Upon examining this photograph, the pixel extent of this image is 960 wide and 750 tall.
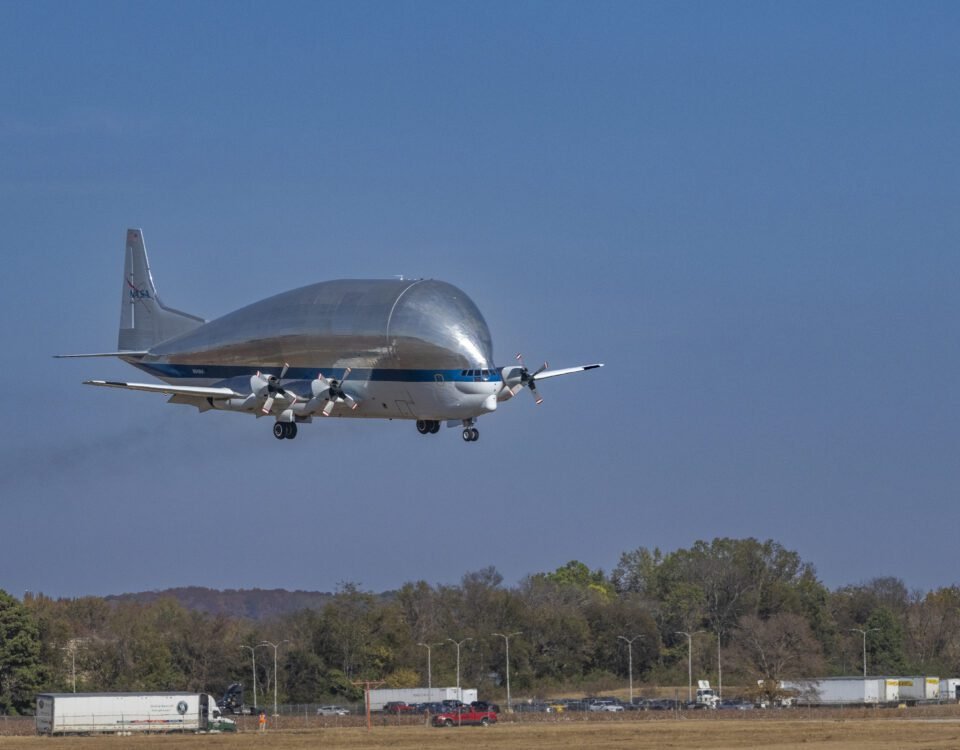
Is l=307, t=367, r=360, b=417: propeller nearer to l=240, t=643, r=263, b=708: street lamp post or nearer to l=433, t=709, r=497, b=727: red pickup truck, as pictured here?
l=433, t=709, r=497, b=727: red pickup truck

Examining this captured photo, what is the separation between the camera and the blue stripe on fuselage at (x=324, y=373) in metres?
102

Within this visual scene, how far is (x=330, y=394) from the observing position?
106m

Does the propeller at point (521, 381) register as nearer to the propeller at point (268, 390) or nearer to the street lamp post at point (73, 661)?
the propeller at point (268, 390)

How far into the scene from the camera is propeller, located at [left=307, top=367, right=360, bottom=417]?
10562 centimetres

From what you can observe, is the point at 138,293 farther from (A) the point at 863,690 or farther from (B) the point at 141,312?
(A) the point at 863,690

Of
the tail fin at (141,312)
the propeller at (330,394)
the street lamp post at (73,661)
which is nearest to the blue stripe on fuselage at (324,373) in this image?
the propeller at (330,394)

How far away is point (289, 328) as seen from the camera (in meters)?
108

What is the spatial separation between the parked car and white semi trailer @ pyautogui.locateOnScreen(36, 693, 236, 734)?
25.7 metres

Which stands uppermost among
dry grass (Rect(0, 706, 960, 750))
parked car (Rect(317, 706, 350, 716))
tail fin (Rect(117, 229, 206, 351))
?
tail fin (Rect(117, 229, 206, 351))

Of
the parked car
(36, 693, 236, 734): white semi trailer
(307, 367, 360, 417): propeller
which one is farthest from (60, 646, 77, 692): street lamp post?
(307, 367, 360, 417): propeller

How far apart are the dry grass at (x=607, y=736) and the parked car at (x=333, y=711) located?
23.6 meters

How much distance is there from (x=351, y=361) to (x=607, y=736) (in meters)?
33.7

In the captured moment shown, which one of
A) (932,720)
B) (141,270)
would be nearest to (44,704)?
(141,270)

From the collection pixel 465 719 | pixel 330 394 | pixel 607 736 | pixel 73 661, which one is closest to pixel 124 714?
pixel 465 719
